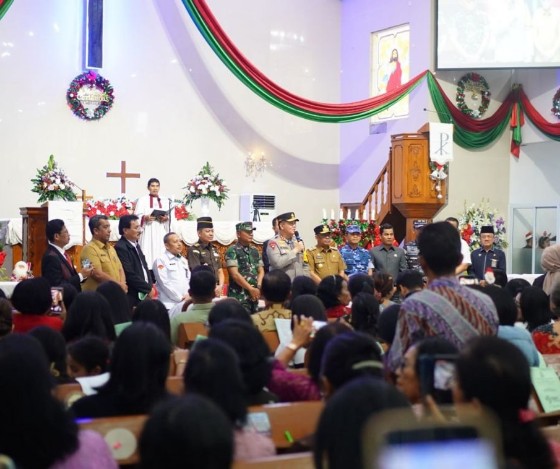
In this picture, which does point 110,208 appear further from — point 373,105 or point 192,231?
point 373,105

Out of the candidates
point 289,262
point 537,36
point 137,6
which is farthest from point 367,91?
point 289,262

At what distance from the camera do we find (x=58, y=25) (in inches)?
455

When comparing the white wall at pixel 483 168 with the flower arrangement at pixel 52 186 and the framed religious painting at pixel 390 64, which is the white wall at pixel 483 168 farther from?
the flower arrangement at pixel 52 186

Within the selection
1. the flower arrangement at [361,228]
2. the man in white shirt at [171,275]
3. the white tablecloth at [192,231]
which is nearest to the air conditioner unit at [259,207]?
the white tablecloth at [192,231]

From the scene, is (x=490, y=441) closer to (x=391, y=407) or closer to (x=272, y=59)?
(x=391, y=407)

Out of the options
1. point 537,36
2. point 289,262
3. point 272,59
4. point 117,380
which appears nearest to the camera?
point 117,380

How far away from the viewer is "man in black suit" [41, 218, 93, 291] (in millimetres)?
5930

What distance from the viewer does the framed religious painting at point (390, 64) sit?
41.7 feet

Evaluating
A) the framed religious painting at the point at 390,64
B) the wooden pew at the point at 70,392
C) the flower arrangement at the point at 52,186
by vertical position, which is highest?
the framed religious painting at the point at 390,64

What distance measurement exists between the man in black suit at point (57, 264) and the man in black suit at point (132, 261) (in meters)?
0.36

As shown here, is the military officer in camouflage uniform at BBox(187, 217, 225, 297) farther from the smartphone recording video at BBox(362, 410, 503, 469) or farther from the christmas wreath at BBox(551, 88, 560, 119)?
the christmas wreath at BBox(551, 88, 560, 119)

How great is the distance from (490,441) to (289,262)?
6070 mm

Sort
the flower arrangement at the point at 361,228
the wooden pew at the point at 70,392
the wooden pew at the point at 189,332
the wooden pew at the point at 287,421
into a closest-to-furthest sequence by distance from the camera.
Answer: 1. the wooden pew at the point at 287,421
2. the wooden pew at the point at 70,392
3. the wooden pew at the point at 189,332
4. the flower arrangement at the point at 361,228

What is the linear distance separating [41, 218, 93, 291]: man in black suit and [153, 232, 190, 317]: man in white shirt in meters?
0.63
